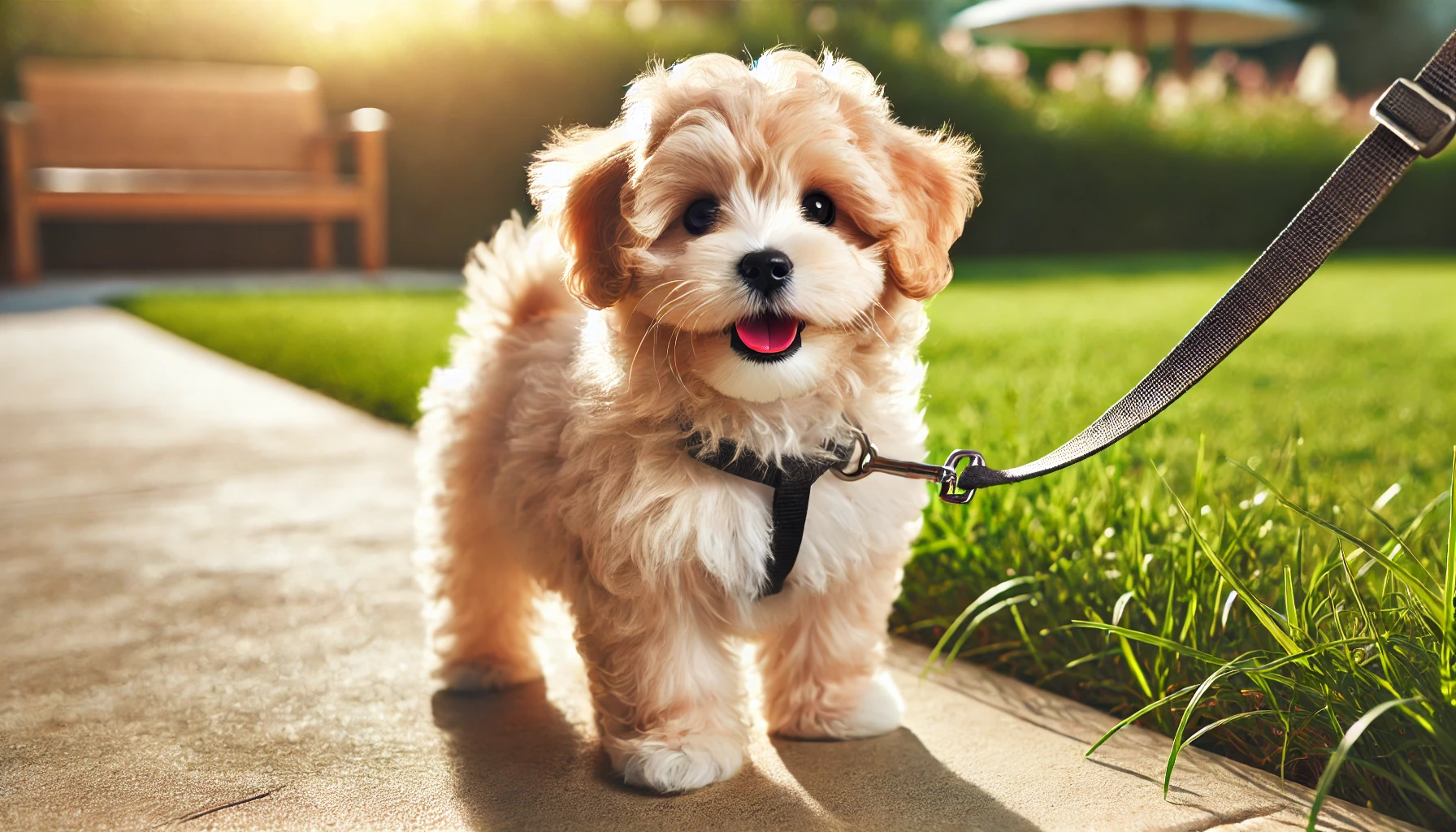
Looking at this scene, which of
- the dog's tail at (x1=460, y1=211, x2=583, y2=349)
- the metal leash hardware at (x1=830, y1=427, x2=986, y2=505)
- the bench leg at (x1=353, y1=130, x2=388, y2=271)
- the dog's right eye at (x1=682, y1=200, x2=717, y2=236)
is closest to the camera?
the dog's right eye at (x1=682, y1=200, x2=717, y2=236)

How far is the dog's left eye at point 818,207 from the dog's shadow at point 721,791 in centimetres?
100

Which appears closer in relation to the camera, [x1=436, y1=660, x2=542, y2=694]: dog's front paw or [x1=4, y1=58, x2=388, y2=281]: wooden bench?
[x1=436, y1=660, x2=542, y2=694]: dog's front paw

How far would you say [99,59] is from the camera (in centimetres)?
1310

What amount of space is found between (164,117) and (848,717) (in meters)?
12.3

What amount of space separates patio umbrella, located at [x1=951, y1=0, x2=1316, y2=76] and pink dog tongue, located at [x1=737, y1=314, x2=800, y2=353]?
16122 mm

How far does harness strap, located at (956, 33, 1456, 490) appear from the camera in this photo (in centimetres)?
157

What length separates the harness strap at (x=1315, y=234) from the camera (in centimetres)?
157

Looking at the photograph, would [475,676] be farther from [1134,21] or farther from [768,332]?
[1134,21]

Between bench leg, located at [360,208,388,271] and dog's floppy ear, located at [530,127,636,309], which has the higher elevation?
dog's floppy ear, located at [530,127,636,309]

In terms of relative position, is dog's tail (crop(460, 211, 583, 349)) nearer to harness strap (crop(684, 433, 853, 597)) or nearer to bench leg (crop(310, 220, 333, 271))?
harness strap (crop(684, 433, 853, 597))

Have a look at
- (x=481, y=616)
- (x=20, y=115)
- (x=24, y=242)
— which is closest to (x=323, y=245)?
(x=24, y=242)

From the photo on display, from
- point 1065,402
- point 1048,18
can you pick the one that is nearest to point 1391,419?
point 1065,402

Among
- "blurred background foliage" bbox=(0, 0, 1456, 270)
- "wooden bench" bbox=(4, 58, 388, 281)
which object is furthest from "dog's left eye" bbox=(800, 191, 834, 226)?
"wooden bench" bbox=(4, 58, 388, 281)

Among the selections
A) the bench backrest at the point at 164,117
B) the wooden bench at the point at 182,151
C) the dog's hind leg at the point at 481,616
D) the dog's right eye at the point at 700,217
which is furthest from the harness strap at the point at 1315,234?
the bench backrest at the point at 164,117
